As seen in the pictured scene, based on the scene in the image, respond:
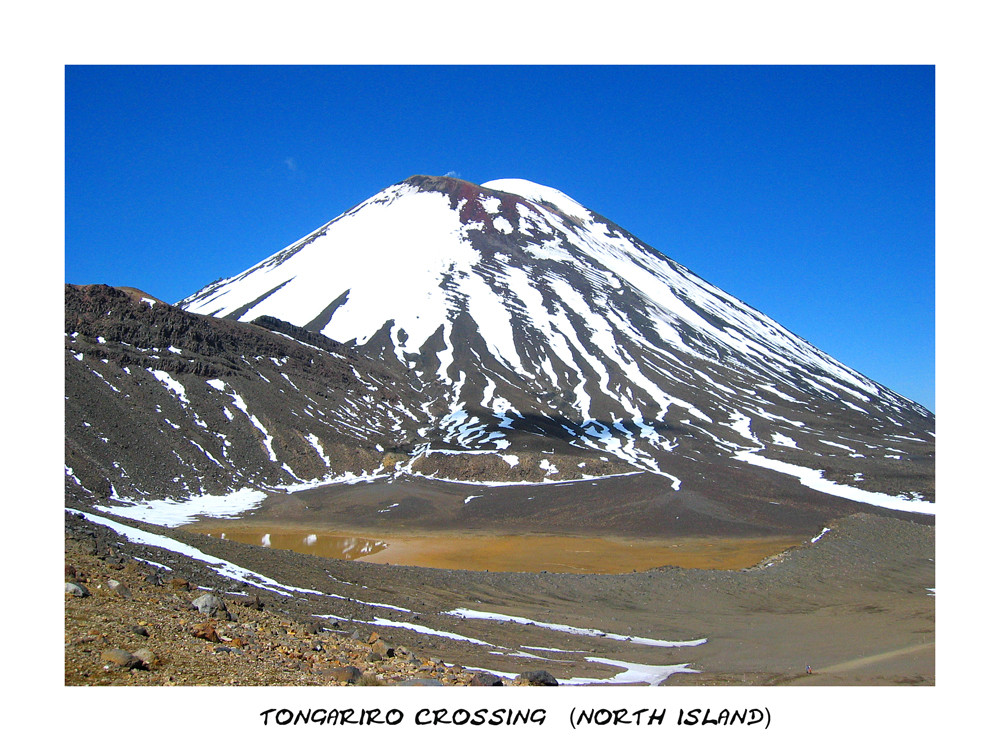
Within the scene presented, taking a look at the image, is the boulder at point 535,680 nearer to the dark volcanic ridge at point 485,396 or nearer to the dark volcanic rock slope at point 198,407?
the dark volcanic ridge at point 485,396

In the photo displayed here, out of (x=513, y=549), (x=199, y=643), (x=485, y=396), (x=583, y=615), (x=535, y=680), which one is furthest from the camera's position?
(x=485, y=396)

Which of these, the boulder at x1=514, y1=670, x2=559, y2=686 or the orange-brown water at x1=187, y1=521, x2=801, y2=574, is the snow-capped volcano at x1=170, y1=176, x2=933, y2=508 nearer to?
the orange-brown water at x1=187, y1=521, x2=801, y2=574

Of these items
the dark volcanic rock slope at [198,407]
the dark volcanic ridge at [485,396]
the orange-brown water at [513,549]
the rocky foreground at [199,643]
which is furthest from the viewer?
the dark volcanic ridge at [485,396]

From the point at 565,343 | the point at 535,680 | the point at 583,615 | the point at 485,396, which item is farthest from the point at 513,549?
the point at 565,343

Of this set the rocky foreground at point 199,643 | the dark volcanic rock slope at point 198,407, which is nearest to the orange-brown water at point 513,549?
the dark volcanic rock slope at point 198,407

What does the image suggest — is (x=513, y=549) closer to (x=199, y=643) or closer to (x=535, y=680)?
(x=535, y=680)
